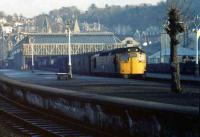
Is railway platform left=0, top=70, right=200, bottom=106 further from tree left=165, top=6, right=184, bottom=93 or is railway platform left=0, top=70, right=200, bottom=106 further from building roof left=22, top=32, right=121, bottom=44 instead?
building roof left=22, top=32, right=121, bottom=44

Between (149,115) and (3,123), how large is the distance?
9248 millimetres

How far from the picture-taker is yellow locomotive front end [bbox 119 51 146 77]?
183 feet

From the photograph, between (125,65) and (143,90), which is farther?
(125,65)

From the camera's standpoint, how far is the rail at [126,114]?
45.6 ft

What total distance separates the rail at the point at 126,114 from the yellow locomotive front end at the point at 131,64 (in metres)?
27.4

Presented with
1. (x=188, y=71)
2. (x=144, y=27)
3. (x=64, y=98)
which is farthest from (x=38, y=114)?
(x=144, y=27)

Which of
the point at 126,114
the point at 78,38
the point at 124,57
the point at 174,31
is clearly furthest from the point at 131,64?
the point at 78,38

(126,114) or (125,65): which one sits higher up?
(125,65)

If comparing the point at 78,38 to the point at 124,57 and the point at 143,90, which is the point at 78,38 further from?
the point at 143,90

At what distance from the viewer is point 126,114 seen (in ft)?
57.9

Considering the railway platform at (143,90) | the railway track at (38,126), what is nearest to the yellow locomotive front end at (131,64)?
the railway platform at (143,90)

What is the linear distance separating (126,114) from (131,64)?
38253 millimetres

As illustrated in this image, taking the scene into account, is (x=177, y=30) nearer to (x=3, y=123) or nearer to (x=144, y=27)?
(x=3, y=123)

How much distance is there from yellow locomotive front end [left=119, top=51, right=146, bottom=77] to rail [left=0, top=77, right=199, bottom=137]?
27.4m
